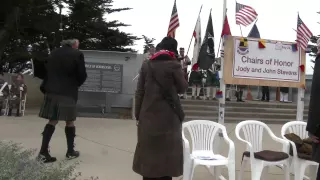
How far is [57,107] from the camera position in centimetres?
571

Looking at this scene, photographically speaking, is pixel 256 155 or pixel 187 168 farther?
pixel 256 155

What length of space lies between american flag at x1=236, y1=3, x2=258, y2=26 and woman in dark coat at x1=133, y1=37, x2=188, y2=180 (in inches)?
111

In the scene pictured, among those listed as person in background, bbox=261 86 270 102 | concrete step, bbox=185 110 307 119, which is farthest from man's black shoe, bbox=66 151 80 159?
person in background, bbox=261 86 270 102

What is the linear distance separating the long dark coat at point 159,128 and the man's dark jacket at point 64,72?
1.92 meters

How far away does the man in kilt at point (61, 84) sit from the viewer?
5633mm

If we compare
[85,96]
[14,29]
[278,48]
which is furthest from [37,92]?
[278,48]

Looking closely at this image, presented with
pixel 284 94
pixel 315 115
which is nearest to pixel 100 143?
pixel 315 115

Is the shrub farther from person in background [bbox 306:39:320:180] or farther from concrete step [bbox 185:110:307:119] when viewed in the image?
concrete step [bbox 185:110:307:119]

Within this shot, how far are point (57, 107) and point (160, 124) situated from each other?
230 centimetres

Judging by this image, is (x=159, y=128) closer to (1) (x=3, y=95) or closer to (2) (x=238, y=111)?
→ (1) (x=3, y=95)

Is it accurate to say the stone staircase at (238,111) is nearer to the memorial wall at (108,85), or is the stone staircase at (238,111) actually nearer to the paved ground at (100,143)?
the paved ground at (100,143)

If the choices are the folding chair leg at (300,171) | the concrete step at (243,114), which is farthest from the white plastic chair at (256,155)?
the concrete step at (243,114)

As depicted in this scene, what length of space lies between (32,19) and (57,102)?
14055mm

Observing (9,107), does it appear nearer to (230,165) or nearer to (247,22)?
(247,22)
